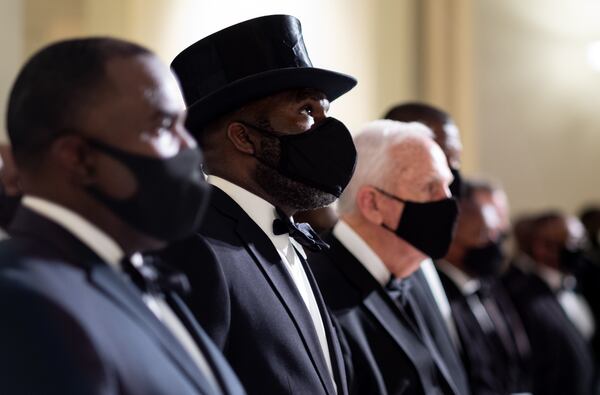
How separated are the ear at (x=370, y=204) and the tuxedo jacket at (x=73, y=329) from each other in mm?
2053

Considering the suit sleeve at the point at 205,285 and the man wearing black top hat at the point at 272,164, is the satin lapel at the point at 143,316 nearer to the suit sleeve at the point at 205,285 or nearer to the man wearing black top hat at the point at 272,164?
the suit sleeve at the point at 205,285

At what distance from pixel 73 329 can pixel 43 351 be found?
2.4 inches

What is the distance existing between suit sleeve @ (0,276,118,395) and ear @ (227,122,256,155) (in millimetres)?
1368

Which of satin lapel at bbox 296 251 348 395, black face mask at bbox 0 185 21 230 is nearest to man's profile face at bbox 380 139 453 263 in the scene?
satin lapel at bbox 296 251 348 395

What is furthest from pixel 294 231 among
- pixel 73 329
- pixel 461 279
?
pixel 461 279

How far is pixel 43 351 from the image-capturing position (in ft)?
6.28

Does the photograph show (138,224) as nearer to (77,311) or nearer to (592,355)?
(77,311)

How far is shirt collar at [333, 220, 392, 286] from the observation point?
3.94 m

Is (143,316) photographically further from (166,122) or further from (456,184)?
(456,184)

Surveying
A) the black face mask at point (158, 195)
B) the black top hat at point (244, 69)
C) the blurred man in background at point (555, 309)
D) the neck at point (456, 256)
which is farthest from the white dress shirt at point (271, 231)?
the blurred man in background at point (555, 309)

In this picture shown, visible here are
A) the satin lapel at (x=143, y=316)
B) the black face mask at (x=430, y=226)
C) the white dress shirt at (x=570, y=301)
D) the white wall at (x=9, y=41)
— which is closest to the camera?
the satin lapel at (x=143, y=316)

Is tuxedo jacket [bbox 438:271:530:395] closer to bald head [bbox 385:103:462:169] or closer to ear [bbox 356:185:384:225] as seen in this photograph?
bald head [bbox 385:103:462:169]

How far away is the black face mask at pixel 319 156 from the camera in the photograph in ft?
10.5

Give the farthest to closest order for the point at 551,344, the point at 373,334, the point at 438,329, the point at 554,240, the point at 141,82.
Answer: the point at 554,240, the point at 551,344, the point at 438,329, the point at 373,334, the point at 141,82
